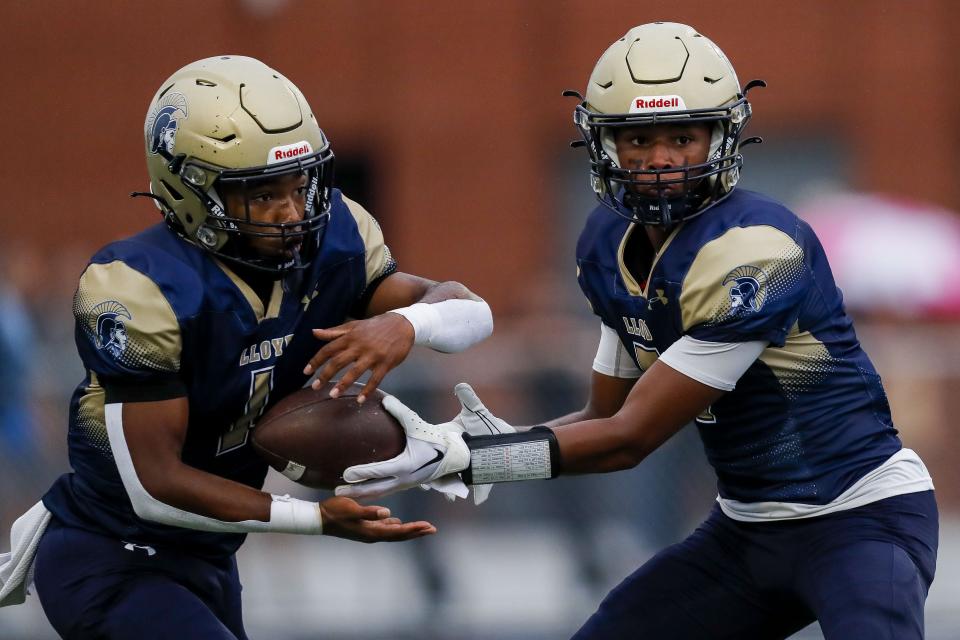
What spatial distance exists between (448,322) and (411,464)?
45 cm

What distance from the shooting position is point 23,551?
12.9 feet

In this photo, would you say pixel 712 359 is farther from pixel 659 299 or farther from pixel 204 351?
pixel 204 351

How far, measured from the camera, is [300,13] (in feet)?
38.2

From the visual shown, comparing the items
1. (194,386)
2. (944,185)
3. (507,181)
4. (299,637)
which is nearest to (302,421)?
(194,386)

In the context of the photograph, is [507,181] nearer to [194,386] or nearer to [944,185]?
[944,185]

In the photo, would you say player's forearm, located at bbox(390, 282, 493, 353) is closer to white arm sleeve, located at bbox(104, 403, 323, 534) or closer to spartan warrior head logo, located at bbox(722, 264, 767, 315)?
white arm sleeve, located at bbox(104, 403, 323, 534)

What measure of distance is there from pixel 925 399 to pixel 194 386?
439cm

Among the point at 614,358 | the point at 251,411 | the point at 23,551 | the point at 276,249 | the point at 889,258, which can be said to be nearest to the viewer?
the point at 276,249

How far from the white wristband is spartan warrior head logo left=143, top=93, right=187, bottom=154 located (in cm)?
94

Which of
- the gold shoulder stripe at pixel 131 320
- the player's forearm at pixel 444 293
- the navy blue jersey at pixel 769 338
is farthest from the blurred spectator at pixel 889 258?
the gold shoulder stripe at pixel 131 320

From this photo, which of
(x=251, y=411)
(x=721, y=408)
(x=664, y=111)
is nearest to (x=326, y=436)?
(x=251, y=411)

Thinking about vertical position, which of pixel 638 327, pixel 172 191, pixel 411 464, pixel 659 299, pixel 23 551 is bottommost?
pixel 23 551

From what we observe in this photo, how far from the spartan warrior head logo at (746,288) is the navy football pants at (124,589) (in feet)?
4.85

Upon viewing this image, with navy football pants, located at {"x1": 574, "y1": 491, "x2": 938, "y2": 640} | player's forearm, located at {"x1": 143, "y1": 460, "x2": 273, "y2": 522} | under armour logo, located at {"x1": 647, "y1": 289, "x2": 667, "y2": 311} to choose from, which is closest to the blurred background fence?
navy football pants, located at {"x1": 574, "y1": 491, "x2": 938, "y2": 640}
